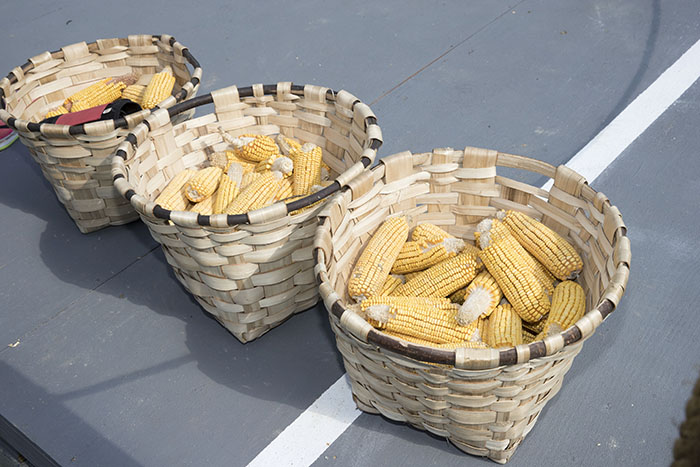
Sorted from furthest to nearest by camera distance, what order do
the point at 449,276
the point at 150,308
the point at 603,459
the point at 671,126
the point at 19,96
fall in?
1. the point at 671,126
2. the point at 19,96
3. the point at 150,308
4. the point at 449,276
5. the point at 603,459

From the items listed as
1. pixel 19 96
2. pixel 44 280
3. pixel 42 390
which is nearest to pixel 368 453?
pixel 42 390

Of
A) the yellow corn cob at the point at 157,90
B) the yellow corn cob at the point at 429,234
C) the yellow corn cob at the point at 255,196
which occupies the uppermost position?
the yellow corn cob at the point at 157,90

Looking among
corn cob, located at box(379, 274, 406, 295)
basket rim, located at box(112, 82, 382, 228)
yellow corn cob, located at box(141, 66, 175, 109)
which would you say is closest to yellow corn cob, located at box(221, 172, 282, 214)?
basket rim, located at box(112, 82, 382, 228)

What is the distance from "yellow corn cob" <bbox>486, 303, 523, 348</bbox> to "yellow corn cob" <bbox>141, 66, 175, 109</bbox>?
1.88 meters

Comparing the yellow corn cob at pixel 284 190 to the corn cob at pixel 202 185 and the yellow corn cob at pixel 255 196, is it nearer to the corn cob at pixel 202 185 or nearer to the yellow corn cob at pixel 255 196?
the yellow corn cob at pixel 255 196

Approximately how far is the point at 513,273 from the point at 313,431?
3.01 feet

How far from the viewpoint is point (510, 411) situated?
177 cm

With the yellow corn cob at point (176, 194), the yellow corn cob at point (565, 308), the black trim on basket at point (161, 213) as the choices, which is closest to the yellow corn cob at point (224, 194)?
the yellow corn cob at point (176, 194)

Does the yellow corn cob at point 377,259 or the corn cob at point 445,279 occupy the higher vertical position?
the yellow corn cob at point 377,259

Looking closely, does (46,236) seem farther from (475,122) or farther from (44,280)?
(475,122)

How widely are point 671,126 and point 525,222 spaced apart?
1.57m

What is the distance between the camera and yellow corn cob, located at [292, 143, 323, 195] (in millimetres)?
2578

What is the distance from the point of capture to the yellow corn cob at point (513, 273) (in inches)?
83.2

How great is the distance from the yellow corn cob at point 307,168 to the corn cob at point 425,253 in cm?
51
